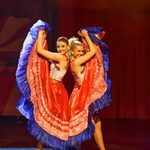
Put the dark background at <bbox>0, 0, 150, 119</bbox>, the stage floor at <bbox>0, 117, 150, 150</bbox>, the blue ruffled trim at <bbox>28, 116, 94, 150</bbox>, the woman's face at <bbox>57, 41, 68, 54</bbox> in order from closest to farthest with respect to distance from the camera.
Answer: the blue ruffled trim at <bbox>28, 116, 94, 150</bbox>
the woman's face at <bbox>57, 41, 68, 54</bbox>
the stage floor at <bbox>0, 117, 150, 150</bbox>
the dark background at <bbox>0, 0, 150, 119</bbox>

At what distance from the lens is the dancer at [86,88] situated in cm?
450

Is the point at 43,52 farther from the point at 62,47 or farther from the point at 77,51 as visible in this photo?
the point at 77,51

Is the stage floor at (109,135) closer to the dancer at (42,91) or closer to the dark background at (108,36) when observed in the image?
the dark background at (108,36)

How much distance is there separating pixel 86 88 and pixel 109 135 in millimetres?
2376

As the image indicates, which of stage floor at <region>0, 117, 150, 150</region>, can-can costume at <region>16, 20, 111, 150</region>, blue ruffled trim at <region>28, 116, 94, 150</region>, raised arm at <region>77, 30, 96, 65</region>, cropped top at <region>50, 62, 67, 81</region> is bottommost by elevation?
stage floor at <region>0, 117, 150, 150</region>

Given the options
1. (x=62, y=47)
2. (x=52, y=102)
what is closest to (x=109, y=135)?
(x=52, y=102)

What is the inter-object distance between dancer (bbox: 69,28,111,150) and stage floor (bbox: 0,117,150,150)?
3.03ft

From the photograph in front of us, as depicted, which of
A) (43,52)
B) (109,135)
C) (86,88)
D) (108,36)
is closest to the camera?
(43,52)

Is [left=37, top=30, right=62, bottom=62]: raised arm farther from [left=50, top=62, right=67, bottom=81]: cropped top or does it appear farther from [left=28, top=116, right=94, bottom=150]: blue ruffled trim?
[left=28, top=116, right=94, bottom=150]: blue ruffled trim

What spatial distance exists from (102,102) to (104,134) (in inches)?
94.6

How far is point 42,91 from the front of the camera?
4473 millimetres

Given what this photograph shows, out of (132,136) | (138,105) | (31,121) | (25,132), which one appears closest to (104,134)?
(132,136)

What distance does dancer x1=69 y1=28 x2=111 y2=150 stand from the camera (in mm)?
4500

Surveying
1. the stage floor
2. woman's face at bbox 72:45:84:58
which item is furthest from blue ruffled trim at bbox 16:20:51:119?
the stage floor
